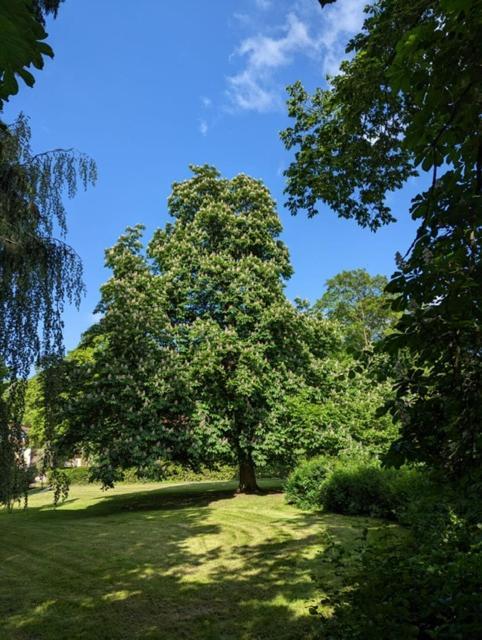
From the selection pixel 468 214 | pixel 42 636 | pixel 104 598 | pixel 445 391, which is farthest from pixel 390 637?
pixel 104 598

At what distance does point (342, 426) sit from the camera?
1834 cm

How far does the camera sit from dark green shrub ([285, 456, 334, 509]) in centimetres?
1511

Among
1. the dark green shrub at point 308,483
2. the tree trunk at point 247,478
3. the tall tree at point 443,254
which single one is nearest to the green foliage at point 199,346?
the tree trunk at point 247,478

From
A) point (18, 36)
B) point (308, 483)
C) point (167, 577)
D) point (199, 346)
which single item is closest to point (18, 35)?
point (18, 36)

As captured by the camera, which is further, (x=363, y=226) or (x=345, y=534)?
(x=345, y=534)

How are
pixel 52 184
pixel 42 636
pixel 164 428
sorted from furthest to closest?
pixel 164 428 → pixel 52 184 → pixel 42 636

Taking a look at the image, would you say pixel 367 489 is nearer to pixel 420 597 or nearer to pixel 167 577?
pixel 167 577

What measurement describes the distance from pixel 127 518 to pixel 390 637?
44.3 ft

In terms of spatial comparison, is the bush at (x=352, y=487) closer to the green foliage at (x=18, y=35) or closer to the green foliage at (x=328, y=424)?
A: the green foliage at (x=328, y=424)

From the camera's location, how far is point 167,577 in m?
7.83

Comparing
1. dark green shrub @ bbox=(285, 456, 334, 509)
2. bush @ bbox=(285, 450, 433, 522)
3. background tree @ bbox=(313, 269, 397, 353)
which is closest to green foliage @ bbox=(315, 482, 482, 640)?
bush @ bbox=(285, 450, 433, 522)

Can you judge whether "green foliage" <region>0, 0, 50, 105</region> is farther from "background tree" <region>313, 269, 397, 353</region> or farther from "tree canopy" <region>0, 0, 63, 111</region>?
"background tree" <region>313, 269, 397, 353</region>

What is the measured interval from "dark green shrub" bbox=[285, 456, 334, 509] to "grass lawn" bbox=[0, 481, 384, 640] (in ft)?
4.39

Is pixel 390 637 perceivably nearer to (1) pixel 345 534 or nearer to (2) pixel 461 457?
(2) pixel 461 457
